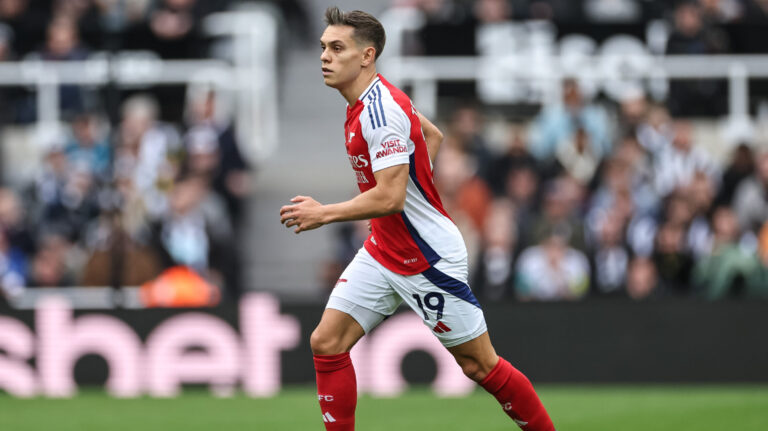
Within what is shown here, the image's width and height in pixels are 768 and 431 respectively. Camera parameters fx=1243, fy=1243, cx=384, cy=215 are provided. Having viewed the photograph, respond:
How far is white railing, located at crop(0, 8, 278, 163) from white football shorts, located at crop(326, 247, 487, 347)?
7.21 meters

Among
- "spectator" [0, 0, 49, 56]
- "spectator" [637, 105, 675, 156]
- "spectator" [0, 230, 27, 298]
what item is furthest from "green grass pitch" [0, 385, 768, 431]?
"spectator" [0, 0, 49, 56]

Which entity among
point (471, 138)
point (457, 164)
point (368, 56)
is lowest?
point (457, 164)

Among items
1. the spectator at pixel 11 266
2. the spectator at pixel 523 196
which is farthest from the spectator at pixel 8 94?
the spectator at pixel 523 196

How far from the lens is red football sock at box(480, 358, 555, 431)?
20.6 ft

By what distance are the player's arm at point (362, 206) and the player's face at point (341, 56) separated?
0.55 m

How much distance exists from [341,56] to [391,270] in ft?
3.63

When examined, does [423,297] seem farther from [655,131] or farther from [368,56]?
[655,131]

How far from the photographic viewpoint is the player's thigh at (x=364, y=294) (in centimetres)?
630

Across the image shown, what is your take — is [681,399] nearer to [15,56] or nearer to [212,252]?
[212,252]

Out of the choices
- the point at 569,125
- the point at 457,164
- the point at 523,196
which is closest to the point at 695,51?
the point at 569,125

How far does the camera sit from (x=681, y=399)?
10.2 meters

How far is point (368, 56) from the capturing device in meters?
6.17

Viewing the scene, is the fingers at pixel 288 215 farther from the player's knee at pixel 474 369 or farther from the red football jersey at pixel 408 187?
the player's knee at pixel 474 369

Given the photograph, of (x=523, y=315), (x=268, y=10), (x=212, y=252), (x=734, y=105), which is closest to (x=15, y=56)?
(x=268, y=10)
